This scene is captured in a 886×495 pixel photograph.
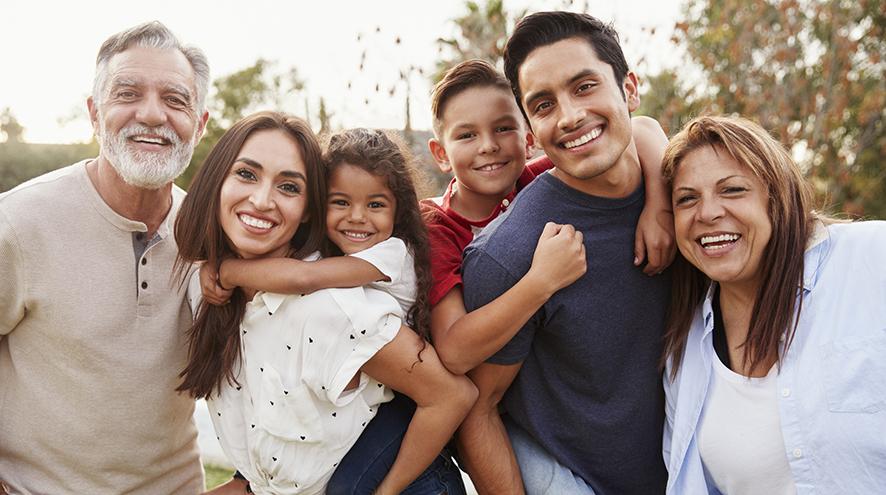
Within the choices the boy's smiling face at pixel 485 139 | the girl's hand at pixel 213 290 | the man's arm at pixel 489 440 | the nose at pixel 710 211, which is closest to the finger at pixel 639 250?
the nose at pixel 710 211

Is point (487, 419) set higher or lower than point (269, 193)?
lower

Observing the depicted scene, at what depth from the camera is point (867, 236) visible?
2504 mm

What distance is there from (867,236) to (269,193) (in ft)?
6.95

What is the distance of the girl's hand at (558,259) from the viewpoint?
2.63m

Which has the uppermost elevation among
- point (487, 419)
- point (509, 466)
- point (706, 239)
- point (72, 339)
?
point (706, 239)

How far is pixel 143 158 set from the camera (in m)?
3.22

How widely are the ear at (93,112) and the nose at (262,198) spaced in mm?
1179

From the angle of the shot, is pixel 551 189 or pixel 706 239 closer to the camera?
pixel 706 239

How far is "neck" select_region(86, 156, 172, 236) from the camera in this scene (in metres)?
3.26

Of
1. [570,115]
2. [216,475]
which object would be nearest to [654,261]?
[570,115]

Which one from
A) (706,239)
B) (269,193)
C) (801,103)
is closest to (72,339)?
(269,193)

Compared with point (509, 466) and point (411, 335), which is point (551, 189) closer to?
point (411, 335)

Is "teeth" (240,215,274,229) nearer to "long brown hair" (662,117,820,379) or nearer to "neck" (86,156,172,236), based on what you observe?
"neck" (86,156,172,236)

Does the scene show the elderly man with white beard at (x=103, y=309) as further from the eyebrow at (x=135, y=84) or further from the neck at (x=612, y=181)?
the neck at (x=612, y=181)
